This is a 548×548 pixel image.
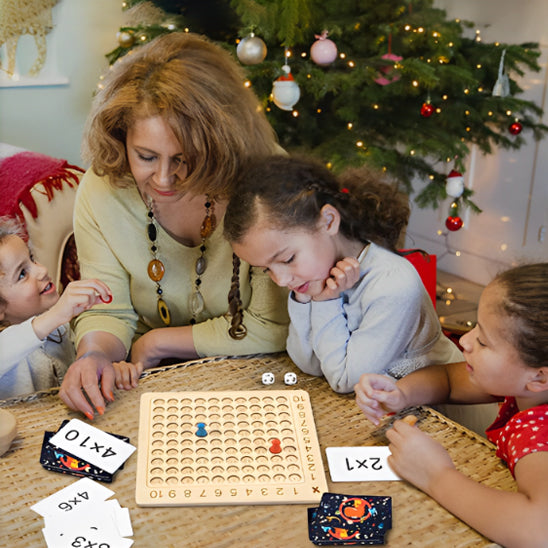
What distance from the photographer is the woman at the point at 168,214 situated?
119 centimetres

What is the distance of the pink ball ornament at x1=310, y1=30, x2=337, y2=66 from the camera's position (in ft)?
6.98

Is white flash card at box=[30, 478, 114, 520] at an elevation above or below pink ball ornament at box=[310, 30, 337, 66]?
below

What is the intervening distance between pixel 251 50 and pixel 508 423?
1477mm

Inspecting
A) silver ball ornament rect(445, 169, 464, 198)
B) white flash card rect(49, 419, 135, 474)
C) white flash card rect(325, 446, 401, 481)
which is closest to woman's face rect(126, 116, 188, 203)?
white flash card rect(49, 419, 135, 474)

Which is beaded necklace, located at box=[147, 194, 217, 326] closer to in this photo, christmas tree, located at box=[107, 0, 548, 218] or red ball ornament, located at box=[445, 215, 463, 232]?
christmas tree, located at box=[107, 0, 548, 218]

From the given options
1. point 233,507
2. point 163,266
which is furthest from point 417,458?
point 163,266

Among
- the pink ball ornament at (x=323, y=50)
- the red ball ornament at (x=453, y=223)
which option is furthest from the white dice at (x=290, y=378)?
the red ball ornament at (x=453, y=223)

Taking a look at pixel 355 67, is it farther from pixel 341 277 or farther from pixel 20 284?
pixel 20 284

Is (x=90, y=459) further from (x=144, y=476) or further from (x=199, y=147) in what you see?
(x=199, y=147)

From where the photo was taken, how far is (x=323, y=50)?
2.12 metres

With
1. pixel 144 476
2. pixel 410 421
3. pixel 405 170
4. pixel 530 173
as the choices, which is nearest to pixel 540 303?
pixel 410 421

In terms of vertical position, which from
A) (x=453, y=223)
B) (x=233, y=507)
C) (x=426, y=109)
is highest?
(x=426, y=109)

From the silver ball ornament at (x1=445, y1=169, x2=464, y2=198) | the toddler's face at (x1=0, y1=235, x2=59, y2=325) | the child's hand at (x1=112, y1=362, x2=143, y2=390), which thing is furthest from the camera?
the silver ball ornament at (x1=445, y1=169, x2=464, y2=198)

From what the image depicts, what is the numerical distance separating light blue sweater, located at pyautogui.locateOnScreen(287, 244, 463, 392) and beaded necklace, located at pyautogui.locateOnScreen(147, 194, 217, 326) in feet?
0.97
